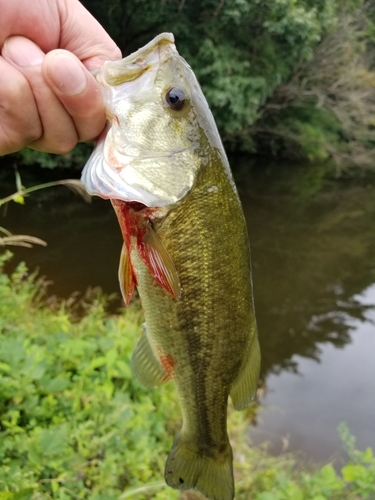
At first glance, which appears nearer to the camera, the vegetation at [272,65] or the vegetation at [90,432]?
the vegetation at [90,432]

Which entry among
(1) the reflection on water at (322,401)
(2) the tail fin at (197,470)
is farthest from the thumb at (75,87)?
(1) the reflection on water at (322,401)

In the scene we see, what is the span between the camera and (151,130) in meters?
1.33

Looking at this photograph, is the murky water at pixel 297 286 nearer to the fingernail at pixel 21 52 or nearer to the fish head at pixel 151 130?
the fish head at pixel 151 130

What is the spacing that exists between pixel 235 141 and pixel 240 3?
223 inches

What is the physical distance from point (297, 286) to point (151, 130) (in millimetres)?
7283

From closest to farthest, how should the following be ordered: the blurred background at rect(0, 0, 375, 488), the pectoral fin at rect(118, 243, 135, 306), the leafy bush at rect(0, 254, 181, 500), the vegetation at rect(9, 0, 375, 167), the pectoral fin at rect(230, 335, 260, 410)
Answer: the pectoral fin at rect(118, 243, 135, 306)
the pectoral fin at rect(230, 335, 260, 410)
the leafy bush at rect(0, 254, 181, 500)
the blurred background at rect(0, 0, 375, 488)
the vegetation at rect(9, 0, 375, 167)

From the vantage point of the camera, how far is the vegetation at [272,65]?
35.0 ft

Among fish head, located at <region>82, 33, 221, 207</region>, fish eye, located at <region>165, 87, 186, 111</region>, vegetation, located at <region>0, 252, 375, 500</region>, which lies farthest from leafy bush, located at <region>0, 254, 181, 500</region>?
fish eye, located at <region>165, 87, 186, 111</region>

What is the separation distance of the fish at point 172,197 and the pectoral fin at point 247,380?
132 millimetres

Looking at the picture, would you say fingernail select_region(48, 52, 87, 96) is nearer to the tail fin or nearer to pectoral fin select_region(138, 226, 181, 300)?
pectoral fin select_region(138, 226, 181, 300)

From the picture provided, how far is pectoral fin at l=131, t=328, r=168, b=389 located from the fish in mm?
168

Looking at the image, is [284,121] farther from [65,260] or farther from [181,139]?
[181,139]

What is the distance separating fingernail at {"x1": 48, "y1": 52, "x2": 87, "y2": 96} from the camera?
1.17 m

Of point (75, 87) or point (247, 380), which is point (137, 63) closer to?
point (75, 87)
